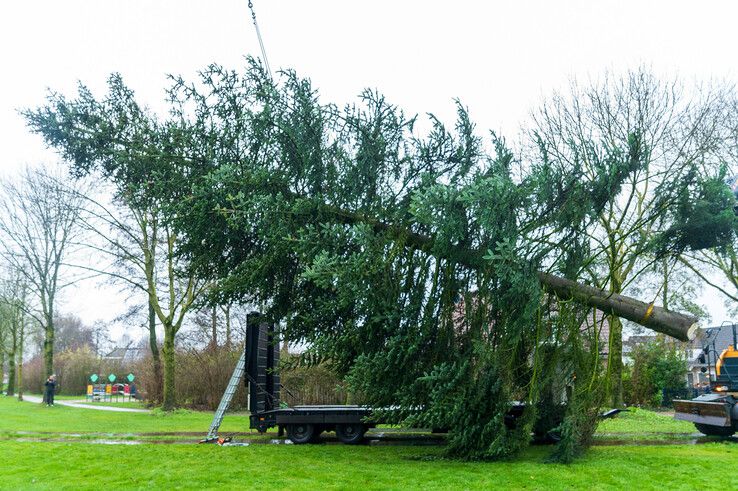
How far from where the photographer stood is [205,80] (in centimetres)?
1280

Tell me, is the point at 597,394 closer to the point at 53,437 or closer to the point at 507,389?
the point at 507,389

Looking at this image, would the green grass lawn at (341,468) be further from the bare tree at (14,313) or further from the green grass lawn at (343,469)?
the bare tree at (14,313)

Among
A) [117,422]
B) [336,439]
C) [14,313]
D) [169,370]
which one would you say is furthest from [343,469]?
[14,313]

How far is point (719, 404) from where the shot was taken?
14.0 meters

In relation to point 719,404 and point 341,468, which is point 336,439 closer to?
point 341,468

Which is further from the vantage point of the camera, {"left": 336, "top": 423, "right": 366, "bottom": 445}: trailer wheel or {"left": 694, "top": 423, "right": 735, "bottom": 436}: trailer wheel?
{"left": 336, "top": 423, "right": 366, "bottom": 445}: trailer wheel

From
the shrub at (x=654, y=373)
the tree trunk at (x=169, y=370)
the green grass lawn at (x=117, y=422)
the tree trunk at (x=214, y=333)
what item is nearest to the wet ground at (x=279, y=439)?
the green grass lawn at (x=117, y=422)

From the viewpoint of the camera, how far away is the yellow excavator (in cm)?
1401

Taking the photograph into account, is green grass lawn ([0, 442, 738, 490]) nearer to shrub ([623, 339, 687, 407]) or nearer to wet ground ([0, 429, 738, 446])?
wet ground ([0, 429, 738, 446])

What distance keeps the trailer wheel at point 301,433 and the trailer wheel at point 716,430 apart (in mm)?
8148

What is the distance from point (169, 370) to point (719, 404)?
18040 mm

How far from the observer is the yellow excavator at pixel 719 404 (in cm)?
1401

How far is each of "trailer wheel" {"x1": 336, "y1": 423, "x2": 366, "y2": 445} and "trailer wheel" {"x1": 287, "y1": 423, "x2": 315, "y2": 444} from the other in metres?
0.57

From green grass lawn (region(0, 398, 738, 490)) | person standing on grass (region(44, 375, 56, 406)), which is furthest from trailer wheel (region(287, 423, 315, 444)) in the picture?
person standing on grass (region(44, 375, 56, 406))
